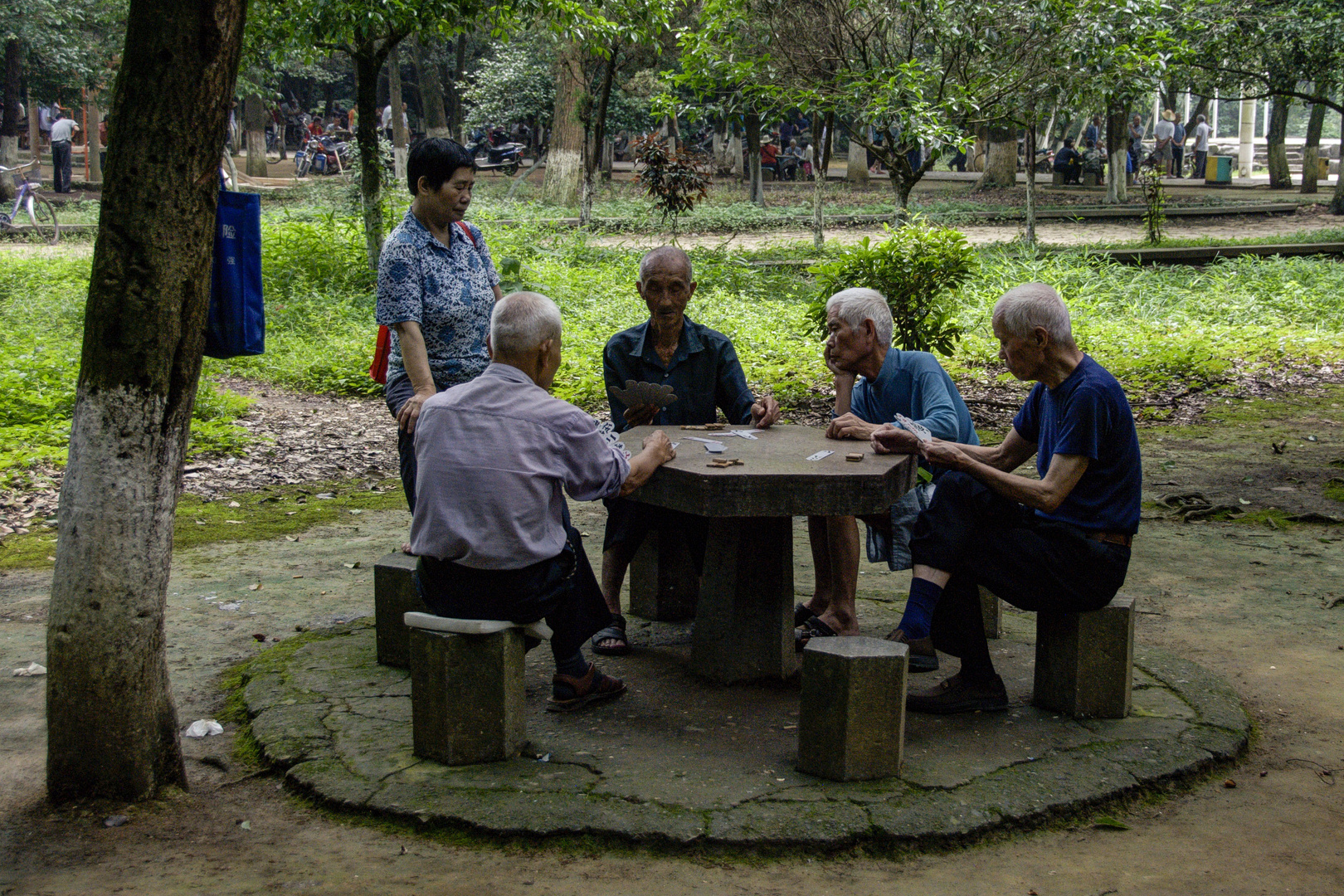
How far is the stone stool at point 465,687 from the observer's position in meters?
3.35

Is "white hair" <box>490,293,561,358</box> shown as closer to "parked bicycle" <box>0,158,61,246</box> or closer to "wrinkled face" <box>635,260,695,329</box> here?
"wrinkled face" <box>635,260,695,329</box>

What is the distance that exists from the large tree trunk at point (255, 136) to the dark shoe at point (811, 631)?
28.1 meters

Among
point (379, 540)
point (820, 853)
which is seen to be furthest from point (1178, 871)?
point (379, 540)

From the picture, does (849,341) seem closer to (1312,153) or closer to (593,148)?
(593,148)

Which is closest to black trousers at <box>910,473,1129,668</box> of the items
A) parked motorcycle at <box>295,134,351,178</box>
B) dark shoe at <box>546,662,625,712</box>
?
dark shoe at <box>546,662,625,712</box>

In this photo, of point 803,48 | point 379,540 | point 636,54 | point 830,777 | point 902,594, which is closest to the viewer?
point 830,777

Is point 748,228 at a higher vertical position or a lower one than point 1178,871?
higher

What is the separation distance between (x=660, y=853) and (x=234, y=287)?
196cm

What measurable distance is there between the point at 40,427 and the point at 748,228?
14558mm

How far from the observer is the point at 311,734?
3703 millimetres

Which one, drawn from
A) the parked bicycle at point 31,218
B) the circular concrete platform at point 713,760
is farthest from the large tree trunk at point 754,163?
the circular concrete platform at point 713,760

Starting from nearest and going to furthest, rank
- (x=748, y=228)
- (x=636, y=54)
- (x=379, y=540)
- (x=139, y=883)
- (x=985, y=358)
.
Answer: (x=139, y=883), (x=379, y=540), (x=985, y=358), (x=748, y=228), (x=636, y=54)

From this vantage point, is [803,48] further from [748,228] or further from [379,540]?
[379,540]

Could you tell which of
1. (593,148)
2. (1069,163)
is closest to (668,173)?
(593,148)
